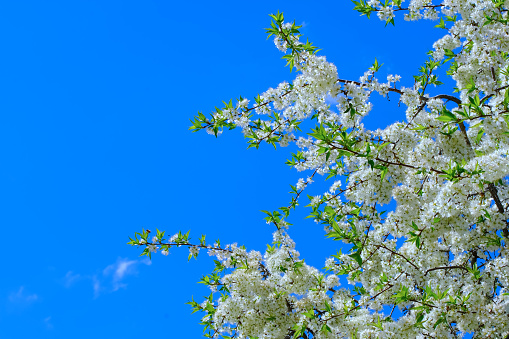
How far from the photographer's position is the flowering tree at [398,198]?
Result: 18.4 feet

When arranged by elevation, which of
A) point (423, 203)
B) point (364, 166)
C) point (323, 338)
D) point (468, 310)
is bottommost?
point (468, 310)

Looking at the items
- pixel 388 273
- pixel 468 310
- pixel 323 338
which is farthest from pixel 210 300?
pixel 468 310

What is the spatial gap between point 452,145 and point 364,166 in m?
1.22

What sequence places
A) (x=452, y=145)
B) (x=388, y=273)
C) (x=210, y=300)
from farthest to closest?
(x=210, y=300), (x=388, y=273), (x=452, y=145)

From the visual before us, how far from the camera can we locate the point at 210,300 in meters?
7.98

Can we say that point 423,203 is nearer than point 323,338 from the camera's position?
Yes

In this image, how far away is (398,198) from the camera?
6156mm

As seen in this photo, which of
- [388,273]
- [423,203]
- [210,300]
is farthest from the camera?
[210,300]

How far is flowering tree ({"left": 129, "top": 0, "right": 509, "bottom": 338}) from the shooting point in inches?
220

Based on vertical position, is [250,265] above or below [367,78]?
below

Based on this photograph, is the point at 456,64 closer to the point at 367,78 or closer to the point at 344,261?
the point at 367,78

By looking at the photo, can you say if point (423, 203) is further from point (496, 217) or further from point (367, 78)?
point (367, 78)

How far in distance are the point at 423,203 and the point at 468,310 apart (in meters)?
1.60

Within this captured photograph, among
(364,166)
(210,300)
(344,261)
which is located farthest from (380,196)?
(210,300)
